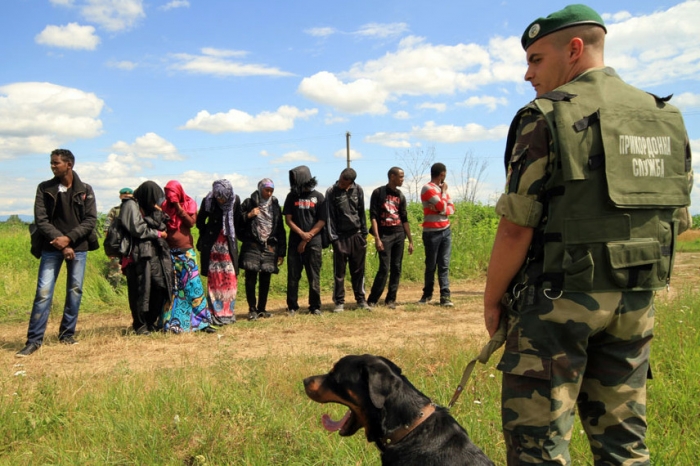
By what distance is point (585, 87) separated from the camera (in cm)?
203

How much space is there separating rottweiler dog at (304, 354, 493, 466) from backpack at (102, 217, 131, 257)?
4888mm

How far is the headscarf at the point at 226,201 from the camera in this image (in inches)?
298

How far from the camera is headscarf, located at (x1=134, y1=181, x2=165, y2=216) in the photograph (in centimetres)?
710

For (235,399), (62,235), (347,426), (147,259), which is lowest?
(235,399)

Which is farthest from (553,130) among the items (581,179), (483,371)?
(483,371)

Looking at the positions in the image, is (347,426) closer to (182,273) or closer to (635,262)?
(635,262)

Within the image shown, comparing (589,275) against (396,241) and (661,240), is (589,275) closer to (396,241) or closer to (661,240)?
(661,240)

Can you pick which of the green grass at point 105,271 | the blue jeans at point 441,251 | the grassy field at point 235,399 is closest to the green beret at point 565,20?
the grassy field at point 235,399

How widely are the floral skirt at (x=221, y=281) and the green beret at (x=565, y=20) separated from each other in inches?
242

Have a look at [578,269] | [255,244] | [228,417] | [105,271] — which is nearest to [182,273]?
[255,244]

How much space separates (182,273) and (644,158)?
620cm

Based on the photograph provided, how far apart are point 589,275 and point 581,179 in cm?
34

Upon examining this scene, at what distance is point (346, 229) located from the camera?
848cm

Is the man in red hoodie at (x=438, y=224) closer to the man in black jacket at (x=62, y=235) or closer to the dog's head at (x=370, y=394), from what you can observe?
the man in black jacket at (x=62, y=235)
